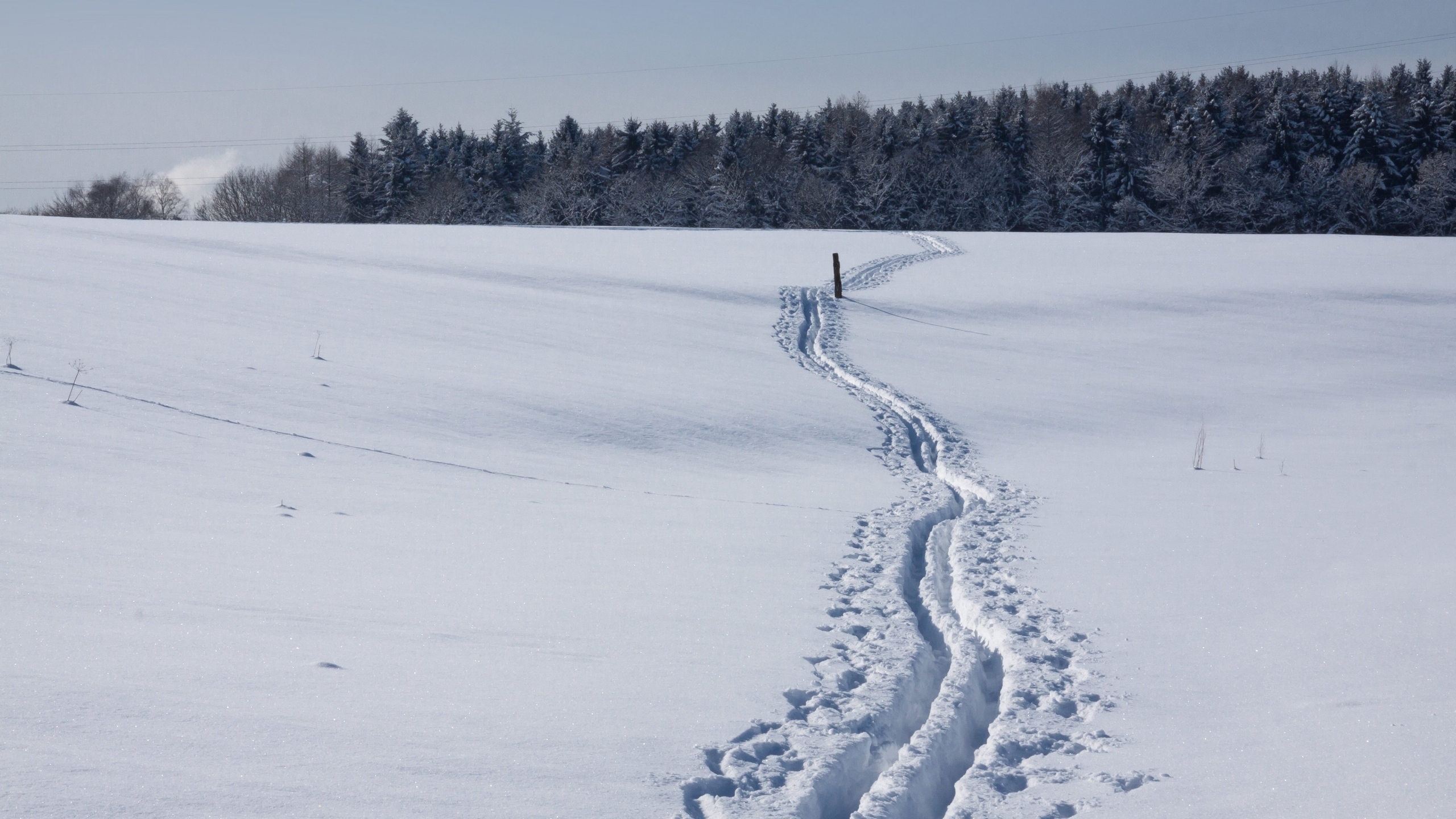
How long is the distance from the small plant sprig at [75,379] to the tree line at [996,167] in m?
47.1

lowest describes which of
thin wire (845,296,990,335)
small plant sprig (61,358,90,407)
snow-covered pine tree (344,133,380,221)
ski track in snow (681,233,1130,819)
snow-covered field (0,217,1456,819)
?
ski track in snow (681,233,1130,819)

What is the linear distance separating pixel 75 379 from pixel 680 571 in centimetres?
608

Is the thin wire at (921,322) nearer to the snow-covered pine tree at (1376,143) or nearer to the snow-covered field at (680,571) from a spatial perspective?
the snow-covered field at (680,571)

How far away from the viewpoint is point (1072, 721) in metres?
4.55

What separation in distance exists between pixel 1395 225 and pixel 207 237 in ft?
177

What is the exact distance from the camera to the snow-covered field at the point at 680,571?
148 inches

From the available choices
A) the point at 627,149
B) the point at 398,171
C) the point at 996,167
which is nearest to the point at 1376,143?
the point at 996,167

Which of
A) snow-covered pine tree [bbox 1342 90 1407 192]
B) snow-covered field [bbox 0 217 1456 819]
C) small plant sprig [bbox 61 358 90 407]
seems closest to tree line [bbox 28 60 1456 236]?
snow-covered pine tree [bbox 1342 90 1407 192]

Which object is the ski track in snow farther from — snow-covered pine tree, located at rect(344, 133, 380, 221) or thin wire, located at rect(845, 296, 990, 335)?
snow-covered pine tree, located at rect(344, 133, 380, 221)

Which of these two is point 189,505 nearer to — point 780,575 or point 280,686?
point 280,686

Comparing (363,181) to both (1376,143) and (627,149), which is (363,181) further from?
(1376,143)

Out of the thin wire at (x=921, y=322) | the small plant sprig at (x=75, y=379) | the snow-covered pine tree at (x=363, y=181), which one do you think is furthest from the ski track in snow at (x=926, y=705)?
the snow-covered pine tree at (x=363, y=181)

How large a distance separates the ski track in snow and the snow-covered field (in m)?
0.03

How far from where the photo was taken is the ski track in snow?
384cm
